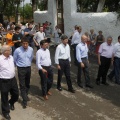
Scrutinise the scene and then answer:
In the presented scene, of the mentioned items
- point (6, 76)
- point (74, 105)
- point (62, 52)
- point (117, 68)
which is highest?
point (62, 52)

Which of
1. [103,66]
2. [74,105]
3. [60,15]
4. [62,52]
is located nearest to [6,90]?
[74,105]

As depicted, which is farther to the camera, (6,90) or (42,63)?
(42,63)

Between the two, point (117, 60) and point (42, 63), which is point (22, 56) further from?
point (117, 60)

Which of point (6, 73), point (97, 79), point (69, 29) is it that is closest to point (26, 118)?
point (6, 73)

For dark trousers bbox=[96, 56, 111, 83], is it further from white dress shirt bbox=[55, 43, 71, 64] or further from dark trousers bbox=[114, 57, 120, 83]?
white dress shirt bbox=[55, 43, 71, 64]

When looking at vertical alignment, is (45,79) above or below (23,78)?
below

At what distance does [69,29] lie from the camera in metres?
18.0

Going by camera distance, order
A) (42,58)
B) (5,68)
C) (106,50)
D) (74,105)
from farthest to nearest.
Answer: (106,50), (42,58), (74,105), (5,68)

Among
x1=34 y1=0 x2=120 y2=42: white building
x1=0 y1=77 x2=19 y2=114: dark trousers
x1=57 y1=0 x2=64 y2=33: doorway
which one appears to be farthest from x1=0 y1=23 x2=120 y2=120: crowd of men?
x1=57 y1=0 x2=64 y2=33: doorway

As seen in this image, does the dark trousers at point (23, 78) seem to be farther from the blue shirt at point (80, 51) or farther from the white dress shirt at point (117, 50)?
the white dress shirt at point (117, 50)

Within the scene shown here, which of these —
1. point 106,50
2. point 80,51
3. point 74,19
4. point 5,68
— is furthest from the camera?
point 74,19

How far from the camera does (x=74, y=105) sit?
7523mm

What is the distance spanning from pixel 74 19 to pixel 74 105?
10.5 m

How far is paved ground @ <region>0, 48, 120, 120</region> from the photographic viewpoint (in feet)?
22.4
